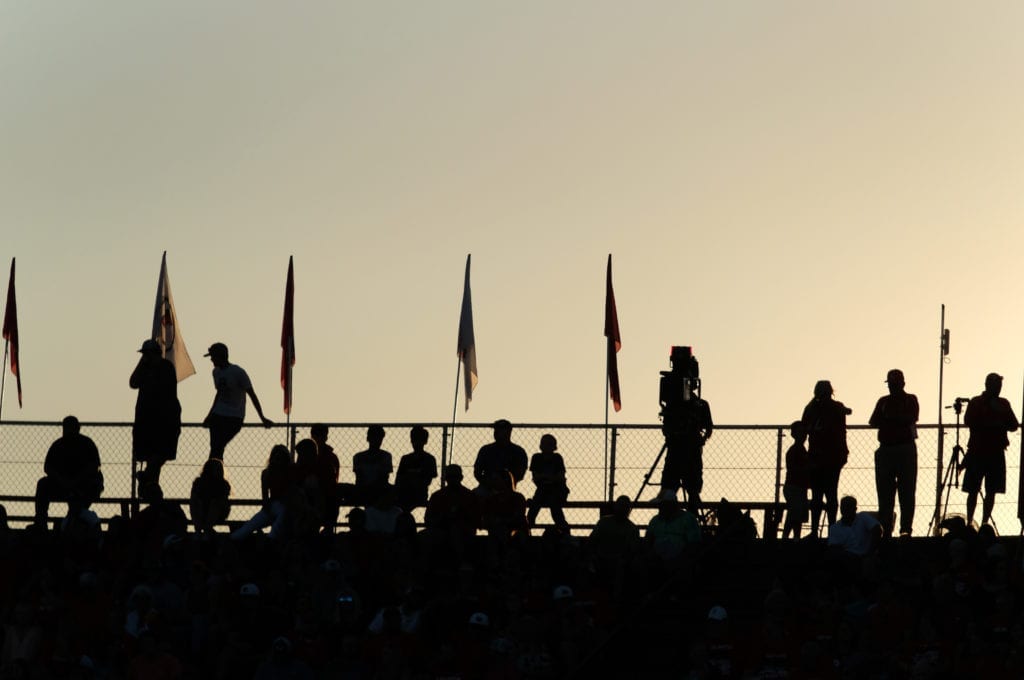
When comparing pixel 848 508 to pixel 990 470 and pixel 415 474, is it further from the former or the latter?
pixel 415 474

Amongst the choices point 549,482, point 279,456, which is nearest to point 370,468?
point 279,456

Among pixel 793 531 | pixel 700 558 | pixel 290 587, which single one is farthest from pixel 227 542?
pixel 793 531

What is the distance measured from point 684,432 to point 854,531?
10.1 feet

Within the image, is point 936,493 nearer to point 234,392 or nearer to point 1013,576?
point 1013,576

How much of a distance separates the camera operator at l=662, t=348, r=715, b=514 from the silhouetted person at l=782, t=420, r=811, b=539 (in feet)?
3.42

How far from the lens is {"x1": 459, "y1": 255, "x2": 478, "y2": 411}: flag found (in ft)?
92.1

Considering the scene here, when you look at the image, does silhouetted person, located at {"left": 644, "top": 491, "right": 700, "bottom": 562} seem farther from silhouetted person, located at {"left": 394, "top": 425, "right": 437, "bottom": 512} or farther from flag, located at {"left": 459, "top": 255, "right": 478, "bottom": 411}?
flag, located at {"left": 459, "top": 255, "right": 478, "bottom": 411}

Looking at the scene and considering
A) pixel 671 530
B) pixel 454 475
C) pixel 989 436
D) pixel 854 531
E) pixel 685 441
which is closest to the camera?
pixel 854 531

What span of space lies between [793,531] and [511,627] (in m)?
5.51

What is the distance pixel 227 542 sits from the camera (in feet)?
71.6

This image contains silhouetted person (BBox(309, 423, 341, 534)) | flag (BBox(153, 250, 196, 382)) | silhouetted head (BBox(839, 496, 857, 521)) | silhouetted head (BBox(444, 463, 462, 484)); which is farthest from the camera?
flag (BBox(153, 250, 196, 382))

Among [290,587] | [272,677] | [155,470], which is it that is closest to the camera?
[272,677]

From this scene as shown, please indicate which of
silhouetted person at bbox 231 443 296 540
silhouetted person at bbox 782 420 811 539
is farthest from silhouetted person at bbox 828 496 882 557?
silhouetted person at bbox 231 443 296 540

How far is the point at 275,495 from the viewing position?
2308 cm
